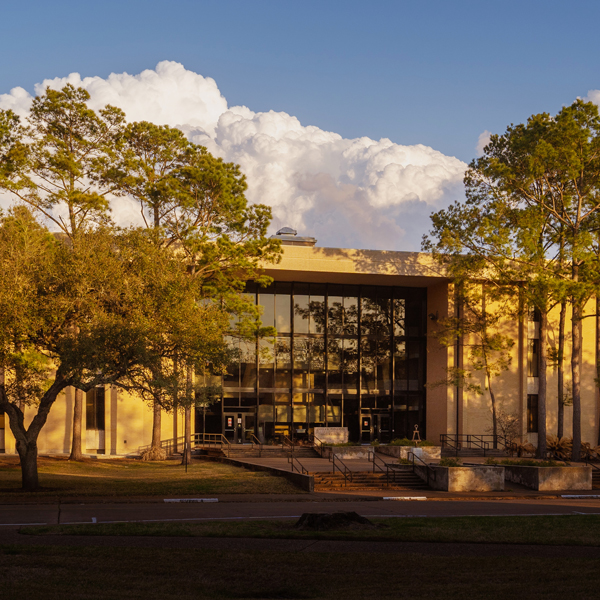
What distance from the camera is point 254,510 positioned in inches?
722

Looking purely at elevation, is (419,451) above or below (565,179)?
below

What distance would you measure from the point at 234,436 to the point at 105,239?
23.3 metres

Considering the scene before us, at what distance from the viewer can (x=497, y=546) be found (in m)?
12.9

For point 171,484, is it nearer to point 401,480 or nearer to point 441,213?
point 401,480

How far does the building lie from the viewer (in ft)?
142

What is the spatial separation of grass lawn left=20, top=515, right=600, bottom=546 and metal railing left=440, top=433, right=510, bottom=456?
2698 cm

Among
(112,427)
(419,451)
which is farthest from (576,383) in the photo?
(112,427)

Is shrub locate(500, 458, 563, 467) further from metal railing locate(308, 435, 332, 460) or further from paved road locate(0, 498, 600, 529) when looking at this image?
metal railing locate(308, 435, 332, 460)

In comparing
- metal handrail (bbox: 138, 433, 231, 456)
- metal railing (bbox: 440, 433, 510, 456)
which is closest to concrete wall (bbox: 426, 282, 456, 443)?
metal railing (bbox: 440, 433, 510, 456)

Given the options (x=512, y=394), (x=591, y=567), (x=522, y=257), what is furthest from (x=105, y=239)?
(x=512, y=394)

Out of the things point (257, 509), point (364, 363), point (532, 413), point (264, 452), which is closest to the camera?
point (257, 509)

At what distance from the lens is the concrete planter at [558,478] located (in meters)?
25.5

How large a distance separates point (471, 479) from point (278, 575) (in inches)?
645

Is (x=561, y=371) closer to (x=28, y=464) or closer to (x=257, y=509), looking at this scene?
(x=257, y=509)
